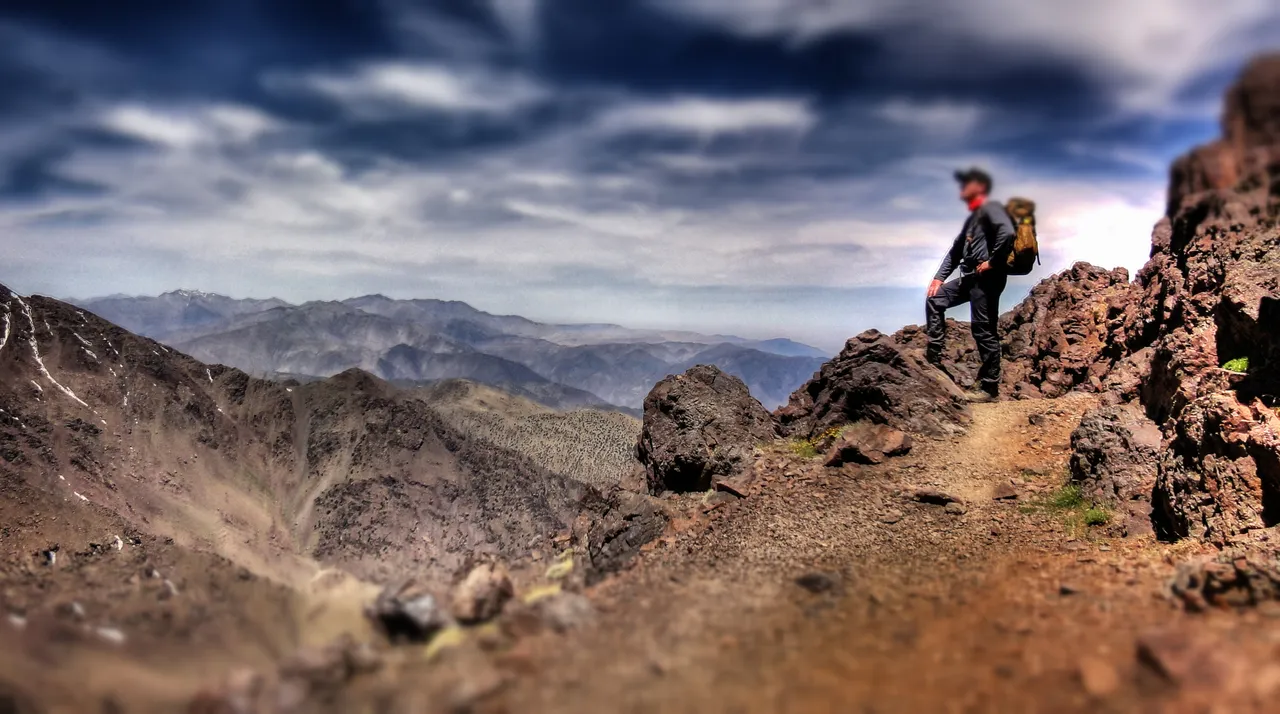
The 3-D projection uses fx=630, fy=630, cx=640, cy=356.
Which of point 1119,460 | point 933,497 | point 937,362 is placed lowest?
point 933,497

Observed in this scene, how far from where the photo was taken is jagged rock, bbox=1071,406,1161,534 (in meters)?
8.88

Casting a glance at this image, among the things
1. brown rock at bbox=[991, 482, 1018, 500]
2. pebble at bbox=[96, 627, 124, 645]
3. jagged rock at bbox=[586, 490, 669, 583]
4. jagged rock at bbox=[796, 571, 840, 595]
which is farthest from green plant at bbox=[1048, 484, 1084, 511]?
pebble at bbox=[96, 627, 124, 645]

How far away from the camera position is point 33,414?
223 feet

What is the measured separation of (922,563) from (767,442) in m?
6.59

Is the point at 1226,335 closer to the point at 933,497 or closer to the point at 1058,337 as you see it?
the point at 933,497

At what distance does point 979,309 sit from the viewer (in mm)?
12367

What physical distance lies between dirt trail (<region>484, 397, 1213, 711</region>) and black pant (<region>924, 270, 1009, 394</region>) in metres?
3.30

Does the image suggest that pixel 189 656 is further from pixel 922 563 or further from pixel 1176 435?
pixel 1176 435

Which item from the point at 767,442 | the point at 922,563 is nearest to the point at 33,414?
the point at 767,442

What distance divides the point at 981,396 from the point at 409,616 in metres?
13.8

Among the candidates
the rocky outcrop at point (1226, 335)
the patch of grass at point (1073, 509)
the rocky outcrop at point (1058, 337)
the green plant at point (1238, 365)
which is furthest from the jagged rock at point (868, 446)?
the rocky outcrop at point (1058, 337)

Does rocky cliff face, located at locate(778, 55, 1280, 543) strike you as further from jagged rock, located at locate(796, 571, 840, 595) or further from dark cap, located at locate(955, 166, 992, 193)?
jagged rock, located at locate(796, 571, 840, 595)

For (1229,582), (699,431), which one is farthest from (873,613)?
(699,431)

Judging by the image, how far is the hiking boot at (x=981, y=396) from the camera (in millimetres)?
14242
